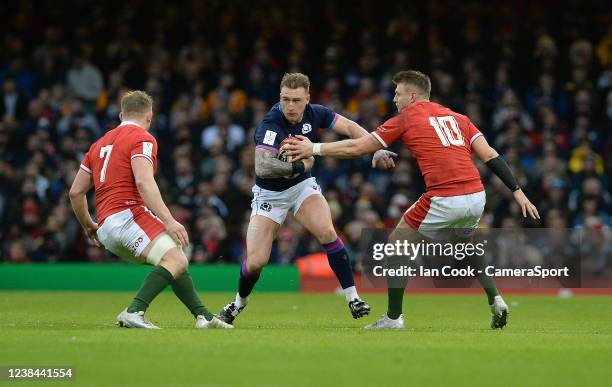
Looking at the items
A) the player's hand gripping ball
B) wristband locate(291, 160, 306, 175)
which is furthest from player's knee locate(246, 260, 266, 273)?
the player's hand gripping ball


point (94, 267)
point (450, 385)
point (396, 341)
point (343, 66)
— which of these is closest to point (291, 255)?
point (94, 267)

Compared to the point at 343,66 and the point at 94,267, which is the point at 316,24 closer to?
the point at 343,66

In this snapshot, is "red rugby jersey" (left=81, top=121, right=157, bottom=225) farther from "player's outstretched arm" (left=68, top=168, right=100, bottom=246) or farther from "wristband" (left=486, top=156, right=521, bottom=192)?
"wristband" (left=486, top=156, right=521, bottom=192)

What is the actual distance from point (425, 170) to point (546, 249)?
7.54 metres

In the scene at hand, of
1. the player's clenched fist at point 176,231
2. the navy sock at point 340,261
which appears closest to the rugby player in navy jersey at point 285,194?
the navy sock at point 340,261

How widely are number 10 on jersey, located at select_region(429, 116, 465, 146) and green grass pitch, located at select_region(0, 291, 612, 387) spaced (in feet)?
5.63

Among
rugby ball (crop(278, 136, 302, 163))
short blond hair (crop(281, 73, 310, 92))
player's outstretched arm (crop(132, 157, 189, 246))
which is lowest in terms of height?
player's outstretched arm (crop(132, 157, 189, 246))

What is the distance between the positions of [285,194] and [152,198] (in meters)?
2.01

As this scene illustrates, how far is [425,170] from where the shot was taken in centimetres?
1103

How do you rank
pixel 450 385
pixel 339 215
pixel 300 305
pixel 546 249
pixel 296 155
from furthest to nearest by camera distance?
pixel 339 215 → pixel 546 249 → pixel 300 305 → pixel 296 155 → pixel 450 385

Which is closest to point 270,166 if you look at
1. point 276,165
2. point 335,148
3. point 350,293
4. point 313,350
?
point 276,165

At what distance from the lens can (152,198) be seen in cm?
1005

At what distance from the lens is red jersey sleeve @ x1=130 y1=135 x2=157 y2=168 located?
406 inches

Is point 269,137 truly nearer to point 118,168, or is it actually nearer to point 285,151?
point 285,151
